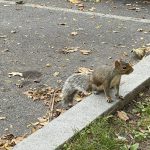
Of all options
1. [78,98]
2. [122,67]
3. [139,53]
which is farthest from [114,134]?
[139,53]

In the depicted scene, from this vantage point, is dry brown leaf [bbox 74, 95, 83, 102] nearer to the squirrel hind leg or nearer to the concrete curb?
the squirrel hind leg

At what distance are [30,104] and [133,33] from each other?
3.35 metres

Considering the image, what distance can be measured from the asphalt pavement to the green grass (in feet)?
2.79

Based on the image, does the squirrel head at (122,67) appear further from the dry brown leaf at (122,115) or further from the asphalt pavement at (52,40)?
the asphalt pavement at (52,40)

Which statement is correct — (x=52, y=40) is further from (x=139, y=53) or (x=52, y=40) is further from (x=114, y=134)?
(x=114, y=134)

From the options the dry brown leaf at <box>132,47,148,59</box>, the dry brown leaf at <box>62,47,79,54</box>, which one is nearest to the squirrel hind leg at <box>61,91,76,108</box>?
the dry brown leaf at <box>132,47,148,59</box>

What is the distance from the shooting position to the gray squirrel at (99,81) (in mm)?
4893

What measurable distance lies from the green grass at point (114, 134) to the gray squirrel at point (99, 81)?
34 centimetres

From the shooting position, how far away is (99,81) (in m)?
5.14

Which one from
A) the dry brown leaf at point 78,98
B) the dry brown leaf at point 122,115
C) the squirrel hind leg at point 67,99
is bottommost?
the dry brown leaf at point 78,98

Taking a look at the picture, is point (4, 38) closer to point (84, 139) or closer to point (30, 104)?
point (30, 104)

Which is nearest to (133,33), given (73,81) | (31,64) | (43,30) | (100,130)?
(43,30)

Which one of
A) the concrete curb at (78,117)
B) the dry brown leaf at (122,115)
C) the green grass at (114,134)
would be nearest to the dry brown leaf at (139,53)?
the concrete curb at (78,117)

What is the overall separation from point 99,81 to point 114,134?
0.81 metres
